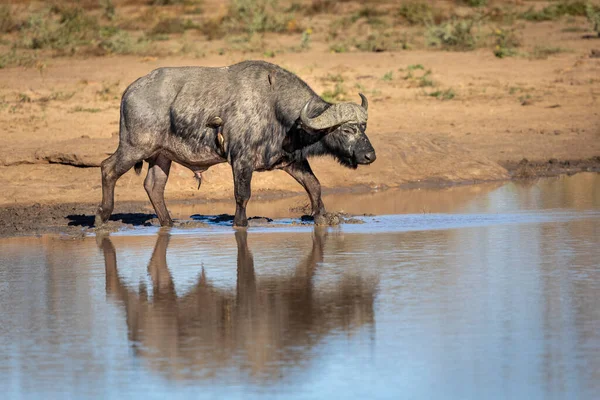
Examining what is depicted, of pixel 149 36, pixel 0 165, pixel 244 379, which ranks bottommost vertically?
pixel 244 379

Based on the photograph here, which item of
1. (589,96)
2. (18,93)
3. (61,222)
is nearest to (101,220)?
(61,222)

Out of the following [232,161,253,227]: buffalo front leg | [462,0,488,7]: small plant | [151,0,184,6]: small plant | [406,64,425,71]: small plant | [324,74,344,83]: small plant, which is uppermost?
[151,0,184,6]: small plant

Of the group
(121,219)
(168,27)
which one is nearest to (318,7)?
(168,27)

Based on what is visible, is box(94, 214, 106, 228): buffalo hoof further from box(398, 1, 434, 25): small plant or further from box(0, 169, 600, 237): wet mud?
box(398, 1, 434, 25): small plant

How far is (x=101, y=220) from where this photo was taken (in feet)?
39.6

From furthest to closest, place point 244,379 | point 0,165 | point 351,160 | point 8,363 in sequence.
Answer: point 0,165 → point 351,160 → point 8,363 → point 244,379

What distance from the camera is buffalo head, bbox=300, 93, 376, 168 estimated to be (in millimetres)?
11516

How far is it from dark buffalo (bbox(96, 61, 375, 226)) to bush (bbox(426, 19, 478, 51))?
44.6 feet

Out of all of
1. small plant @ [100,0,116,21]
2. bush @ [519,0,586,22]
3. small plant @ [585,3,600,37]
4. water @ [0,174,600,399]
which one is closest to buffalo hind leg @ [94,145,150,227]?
water @ [0,174,600,399]

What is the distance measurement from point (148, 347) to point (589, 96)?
1512cm

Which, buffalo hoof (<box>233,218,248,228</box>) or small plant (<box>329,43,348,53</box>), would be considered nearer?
buffalo hoof (<box>233,218,248,228</box>)


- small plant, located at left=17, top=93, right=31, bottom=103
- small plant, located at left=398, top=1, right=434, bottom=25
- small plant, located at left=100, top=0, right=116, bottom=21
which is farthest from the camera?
small plant, located at left=100, top=0, right=116, bottom=21

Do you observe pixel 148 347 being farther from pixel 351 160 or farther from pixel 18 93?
pixel 18 93

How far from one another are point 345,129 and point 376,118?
22.0ft
